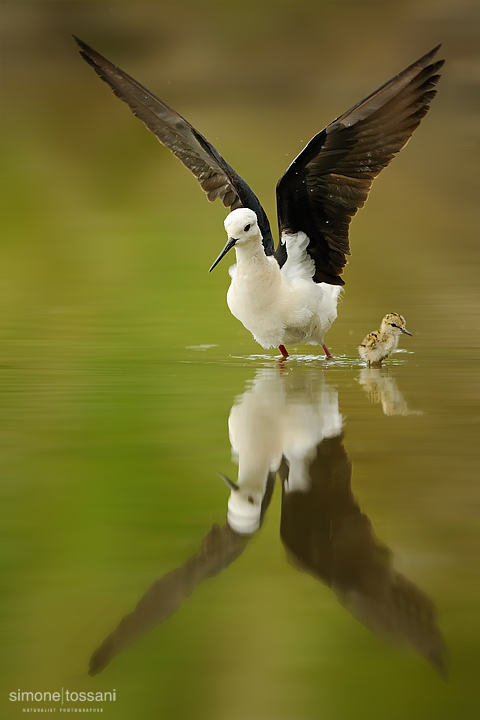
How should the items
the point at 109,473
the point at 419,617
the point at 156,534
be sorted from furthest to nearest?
the point at 109,473
the point at 156,534
the point at 419,617

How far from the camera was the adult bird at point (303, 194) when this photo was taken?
4.39 meters

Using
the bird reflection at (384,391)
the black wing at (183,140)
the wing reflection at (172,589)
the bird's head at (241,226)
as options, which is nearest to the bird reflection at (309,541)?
the wing reflection at (172,589)

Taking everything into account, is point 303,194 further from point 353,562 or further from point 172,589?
point 172,589

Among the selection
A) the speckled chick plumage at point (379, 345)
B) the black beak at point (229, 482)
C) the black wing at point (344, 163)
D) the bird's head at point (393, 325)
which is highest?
the black wing at point (344, 163)

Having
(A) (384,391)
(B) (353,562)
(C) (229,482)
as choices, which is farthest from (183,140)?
(B) (353,562)

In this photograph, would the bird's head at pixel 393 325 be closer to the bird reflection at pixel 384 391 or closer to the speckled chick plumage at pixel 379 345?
the speckled chick plumage at pixel 379 345

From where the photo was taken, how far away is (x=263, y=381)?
4.32m

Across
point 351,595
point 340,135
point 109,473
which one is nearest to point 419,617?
point 351,595

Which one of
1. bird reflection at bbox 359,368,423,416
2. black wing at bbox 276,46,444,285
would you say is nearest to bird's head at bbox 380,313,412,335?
bird reflection at bbox 359,368,423,416

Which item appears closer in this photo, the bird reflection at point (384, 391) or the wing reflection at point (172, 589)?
the wing reflection at point (172, 589)

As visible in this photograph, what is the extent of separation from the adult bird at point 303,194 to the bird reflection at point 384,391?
51 cm

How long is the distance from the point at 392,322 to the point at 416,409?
1435 mm

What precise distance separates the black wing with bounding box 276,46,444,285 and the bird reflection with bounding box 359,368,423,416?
750 mm

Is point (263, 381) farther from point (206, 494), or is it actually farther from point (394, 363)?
point (206, 494)
